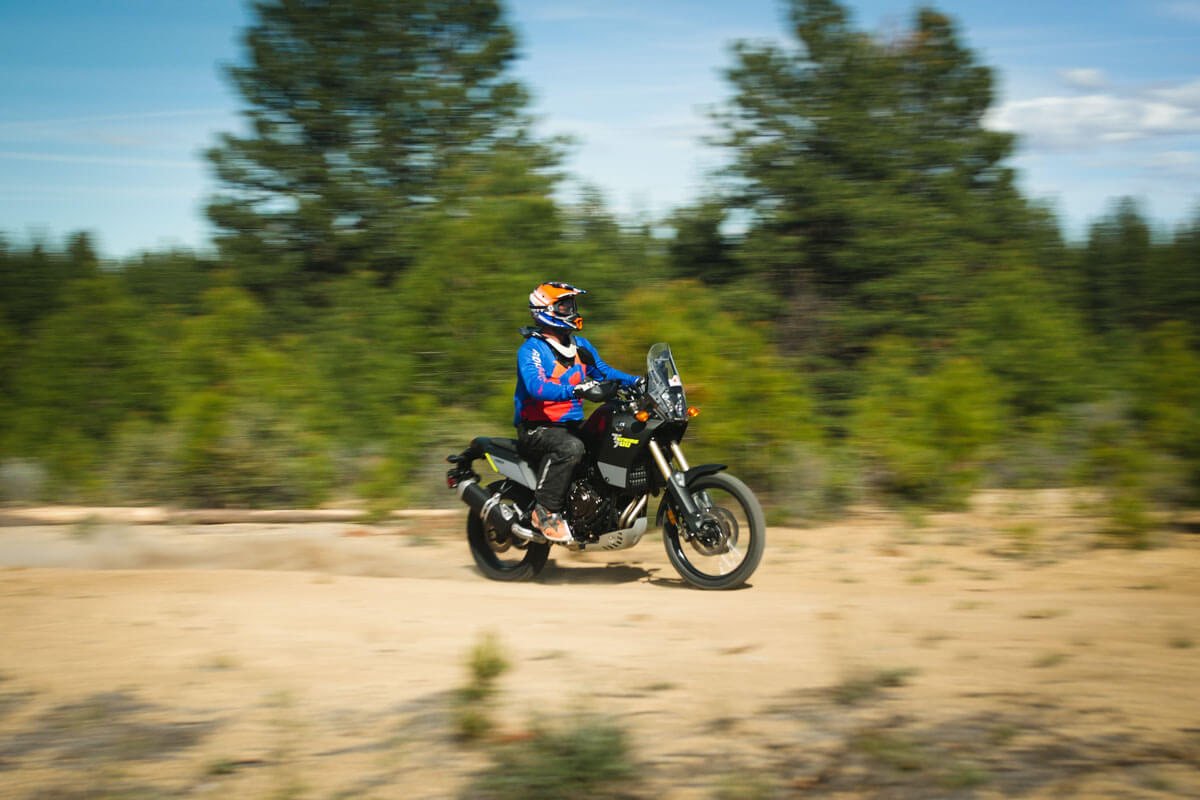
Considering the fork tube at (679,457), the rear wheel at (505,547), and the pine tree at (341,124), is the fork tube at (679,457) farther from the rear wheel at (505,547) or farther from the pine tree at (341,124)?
the pine tree at (341,124)

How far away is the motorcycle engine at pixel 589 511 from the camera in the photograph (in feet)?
26.1

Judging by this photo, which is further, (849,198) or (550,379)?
(849,198)

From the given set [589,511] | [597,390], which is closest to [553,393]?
[597,390]

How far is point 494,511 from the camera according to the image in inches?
326

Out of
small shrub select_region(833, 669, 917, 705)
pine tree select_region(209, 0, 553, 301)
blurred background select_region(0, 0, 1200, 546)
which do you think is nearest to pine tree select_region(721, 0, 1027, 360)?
blurred background select_region(0, 0, 1200, 546)

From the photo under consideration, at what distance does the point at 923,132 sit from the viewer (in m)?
19.0

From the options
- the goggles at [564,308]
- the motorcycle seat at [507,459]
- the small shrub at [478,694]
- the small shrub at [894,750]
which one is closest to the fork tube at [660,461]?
the motorcycle seat at [507,459]

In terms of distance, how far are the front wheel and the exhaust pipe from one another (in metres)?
1.13

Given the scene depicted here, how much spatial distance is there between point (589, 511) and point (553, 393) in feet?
3.15

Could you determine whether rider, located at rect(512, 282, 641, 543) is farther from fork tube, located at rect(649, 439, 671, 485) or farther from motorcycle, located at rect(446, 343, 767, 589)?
fork tube, located at rect(649, 439, 671, 485)

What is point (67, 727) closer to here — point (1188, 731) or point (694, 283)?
point (1188, 731)

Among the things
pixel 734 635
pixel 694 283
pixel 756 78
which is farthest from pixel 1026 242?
pixel 734 635

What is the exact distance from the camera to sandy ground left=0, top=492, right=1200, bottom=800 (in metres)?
4.17

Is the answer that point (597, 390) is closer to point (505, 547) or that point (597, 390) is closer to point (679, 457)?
point (679, 457)
